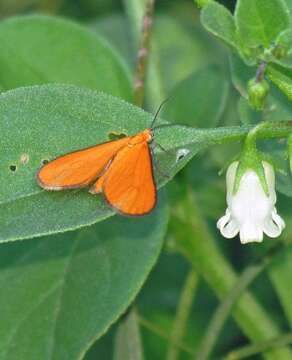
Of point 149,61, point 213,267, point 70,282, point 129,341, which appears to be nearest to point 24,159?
point 70,282

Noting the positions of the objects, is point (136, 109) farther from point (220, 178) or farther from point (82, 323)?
point (220, 178)

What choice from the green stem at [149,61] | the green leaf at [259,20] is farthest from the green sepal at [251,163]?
the green stem at [149,61]

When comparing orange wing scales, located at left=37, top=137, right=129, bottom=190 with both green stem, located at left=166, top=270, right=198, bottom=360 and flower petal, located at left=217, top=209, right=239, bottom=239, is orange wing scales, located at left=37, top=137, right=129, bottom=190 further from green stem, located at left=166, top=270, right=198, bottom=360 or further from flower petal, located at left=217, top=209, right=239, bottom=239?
green stem, located at left=166, top=270, right=198, bottom=360

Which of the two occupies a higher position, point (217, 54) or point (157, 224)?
point (157, 224)

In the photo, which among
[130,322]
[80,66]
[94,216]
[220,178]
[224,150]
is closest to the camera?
[94,216]

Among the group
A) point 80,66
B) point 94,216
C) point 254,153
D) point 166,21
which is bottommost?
point 166,21

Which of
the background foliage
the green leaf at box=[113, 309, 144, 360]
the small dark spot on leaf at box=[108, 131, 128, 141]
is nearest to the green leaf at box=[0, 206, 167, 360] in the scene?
the background foliage

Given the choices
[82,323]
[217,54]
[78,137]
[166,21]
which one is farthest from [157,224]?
[166,21]

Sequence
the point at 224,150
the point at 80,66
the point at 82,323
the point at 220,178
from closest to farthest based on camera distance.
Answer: the point at 82,323 < the point at 80,66 < the point at 220,178 < the point at 224,150
